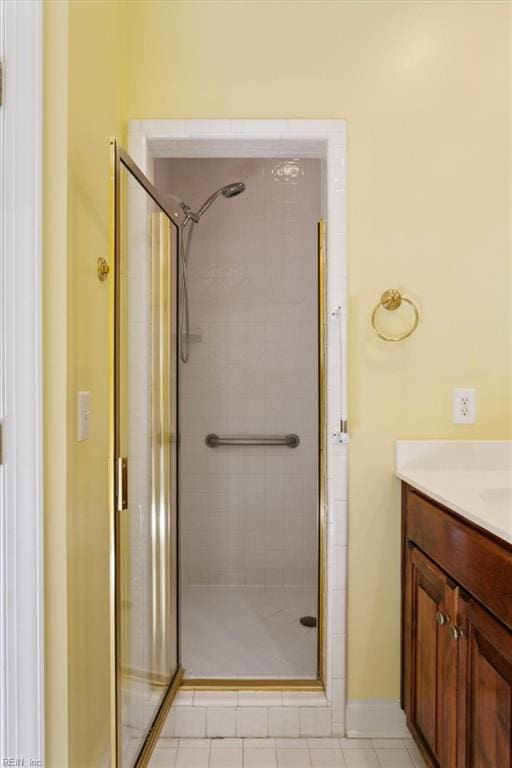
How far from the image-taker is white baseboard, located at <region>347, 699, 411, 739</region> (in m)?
1.78

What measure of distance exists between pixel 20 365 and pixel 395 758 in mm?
1735

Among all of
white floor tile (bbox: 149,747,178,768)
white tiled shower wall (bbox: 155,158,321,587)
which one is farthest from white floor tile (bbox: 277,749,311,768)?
white tiled shower wall (bbox: 155,158,321,587)

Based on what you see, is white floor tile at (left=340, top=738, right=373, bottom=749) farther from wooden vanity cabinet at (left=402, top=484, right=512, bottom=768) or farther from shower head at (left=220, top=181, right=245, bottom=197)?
shower head at (left=220, top=181, right=245, bottom=197)

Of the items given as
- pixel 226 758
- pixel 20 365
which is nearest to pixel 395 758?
pixel 226 758

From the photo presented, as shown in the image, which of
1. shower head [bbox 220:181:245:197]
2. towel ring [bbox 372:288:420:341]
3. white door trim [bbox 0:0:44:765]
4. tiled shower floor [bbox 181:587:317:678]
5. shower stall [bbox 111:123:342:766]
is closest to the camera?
white door trim [bbox 0:0:44:765]

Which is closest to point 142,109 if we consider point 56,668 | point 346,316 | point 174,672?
point 346,316

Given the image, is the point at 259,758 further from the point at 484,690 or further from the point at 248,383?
the point at 248,383

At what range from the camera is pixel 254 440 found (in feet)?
9.50

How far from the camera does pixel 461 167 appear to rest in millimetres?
1810

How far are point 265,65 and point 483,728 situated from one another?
81.9 inches

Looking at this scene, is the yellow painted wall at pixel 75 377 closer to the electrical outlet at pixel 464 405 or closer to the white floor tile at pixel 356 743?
the white floor tile at pixel 356 743

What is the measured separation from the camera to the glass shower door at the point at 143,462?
4.06ft

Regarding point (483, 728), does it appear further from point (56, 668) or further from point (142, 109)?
point (142, 109)

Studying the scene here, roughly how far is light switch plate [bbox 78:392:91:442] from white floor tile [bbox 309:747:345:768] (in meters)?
1.32
